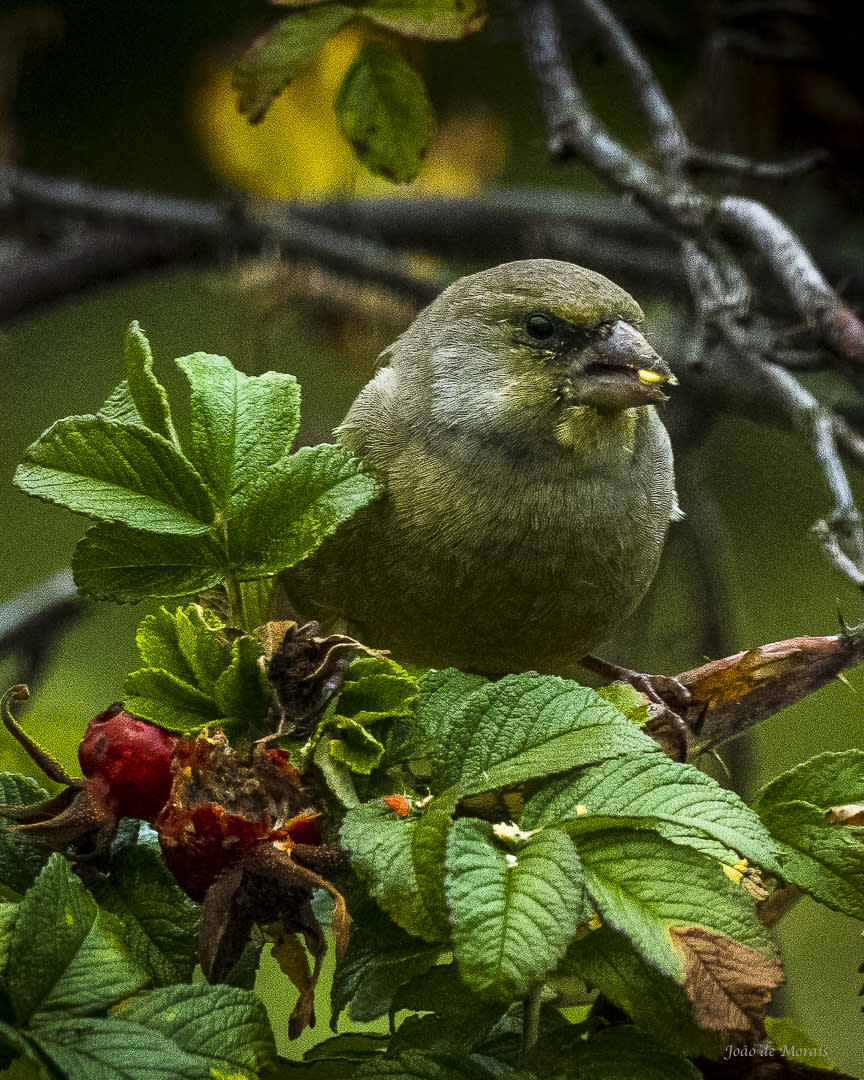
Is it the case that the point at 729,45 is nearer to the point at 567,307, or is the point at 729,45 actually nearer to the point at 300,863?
the point at 567,307

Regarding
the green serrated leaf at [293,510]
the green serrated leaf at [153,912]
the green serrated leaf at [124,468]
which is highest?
the green serrated leaf at [124,468]

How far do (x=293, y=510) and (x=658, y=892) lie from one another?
25 cm

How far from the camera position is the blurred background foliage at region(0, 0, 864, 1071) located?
160 cm

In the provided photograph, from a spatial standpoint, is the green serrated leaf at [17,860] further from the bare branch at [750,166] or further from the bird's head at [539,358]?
the bare branch at [750,166]

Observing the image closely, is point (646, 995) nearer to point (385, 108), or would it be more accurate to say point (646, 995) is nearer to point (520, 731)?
point (520, 731)

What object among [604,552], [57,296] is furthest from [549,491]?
[57,296]

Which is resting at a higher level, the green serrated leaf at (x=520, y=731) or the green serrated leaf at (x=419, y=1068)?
the green serrated leaf at (x=520, y=731)

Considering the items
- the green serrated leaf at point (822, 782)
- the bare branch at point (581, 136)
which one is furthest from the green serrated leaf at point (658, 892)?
the bare branch at point (581, 136)

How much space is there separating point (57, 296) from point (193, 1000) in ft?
4.45

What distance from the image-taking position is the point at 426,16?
40.7 inches

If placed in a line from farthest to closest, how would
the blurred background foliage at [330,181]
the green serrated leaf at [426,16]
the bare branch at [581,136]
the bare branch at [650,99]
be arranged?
the blurred background foliage at [330,181]
the bare branch at [650,99]
the bare branch at [581,136]
the green serrated leaf at [426,16]

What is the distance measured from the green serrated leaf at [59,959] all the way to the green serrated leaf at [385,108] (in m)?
0.74

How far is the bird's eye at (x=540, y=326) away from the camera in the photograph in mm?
984

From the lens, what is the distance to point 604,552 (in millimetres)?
1013
